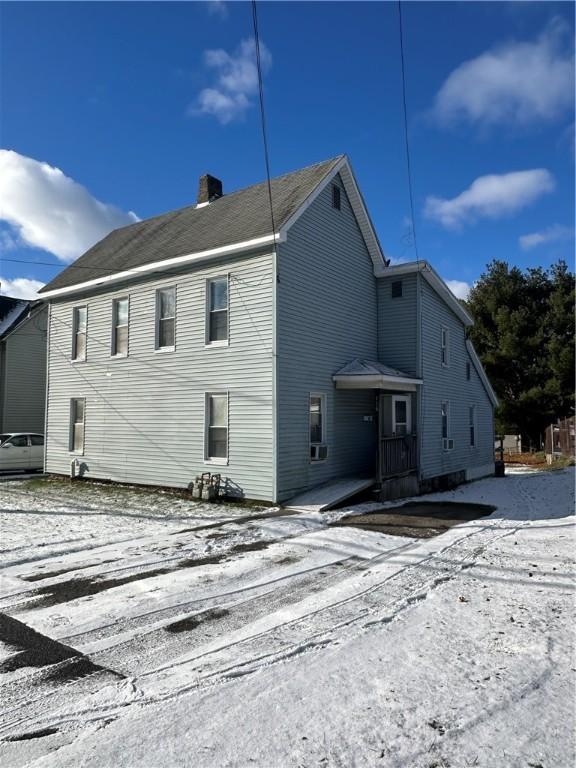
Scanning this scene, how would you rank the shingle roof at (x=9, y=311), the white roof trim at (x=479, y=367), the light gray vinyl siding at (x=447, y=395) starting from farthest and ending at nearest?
the shingle roof at (x=9, y=311) < the white roof trim at (x=479, y=367) < the light gray vinyl siding at (x=447, y=395)

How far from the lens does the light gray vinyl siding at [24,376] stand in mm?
22609

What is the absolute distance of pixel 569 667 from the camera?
159 inches

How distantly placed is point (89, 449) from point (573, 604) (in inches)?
540

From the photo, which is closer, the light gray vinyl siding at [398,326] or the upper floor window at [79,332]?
the light gray vinyl siding at [398,326]

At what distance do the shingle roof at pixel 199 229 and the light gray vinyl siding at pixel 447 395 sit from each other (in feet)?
16.0

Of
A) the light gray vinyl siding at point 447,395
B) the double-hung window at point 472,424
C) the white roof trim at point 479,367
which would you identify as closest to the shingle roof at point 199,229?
the light gray vinyl siding at point 447,395

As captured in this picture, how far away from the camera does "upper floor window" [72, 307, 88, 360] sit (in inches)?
643

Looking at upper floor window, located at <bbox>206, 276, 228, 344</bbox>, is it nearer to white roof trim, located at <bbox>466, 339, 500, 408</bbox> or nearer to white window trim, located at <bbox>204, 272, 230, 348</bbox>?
white window trim, located at <bbox>204, 272, 230, 348</bbox>

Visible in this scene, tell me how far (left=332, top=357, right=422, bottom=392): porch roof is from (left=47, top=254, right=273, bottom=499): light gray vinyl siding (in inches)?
103

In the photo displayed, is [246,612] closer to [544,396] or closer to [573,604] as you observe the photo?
[573,604]

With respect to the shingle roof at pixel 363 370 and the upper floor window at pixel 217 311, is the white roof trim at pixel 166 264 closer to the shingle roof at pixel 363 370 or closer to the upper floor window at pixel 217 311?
the upper floor window at pixel 217 311

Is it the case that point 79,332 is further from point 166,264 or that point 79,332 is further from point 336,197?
point 336,197

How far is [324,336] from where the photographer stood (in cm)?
1348

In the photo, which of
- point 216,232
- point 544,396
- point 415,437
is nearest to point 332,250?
point 216,232
